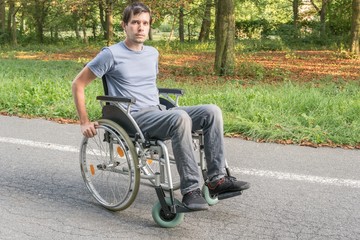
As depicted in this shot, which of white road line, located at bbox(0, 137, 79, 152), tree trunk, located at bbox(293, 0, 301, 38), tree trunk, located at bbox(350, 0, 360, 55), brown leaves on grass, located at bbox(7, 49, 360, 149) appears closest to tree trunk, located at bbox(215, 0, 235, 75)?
brown leaves on grass, located at bbox(7, 49, 360, 149)

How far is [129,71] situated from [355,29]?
53.1 ft

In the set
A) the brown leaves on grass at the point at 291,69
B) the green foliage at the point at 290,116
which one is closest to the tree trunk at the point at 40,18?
the brown leaves on grass at the point at 291,69

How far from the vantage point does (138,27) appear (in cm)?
364

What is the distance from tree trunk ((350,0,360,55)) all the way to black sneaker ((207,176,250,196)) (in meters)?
16.3

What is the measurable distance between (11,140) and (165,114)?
123 inches

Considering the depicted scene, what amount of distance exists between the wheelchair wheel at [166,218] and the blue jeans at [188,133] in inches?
8.0

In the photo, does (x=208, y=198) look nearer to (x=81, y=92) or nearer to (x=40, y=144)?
(x=81, y=92)

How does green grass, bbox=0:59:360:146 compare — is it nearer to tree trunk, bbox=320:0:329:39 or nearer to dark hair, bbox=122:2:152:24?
dark hair, bbox=122:2:152:24

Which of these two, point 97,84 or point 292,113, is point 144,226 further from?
point 97,84

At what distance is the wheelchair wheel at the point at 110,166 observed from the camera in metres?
3.45

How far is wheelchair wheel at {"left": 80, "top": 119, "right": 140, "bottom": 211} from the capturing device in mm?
3451

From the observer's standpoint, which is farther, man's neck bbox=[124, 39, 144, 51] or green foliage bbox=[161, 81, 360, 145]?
green foliage bbox=[161, 81, 360, 145]

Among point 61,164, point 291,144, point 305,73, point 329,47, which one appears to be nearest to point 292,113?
point 291,144

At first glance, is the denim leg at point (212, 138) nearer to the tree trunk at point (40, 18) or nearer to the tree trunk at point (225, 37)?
the tree trunk at point (225, 37)
